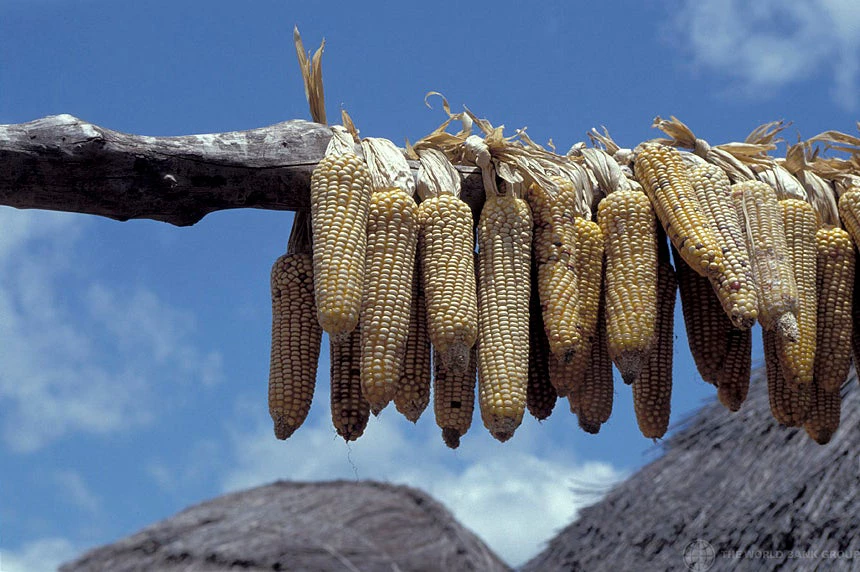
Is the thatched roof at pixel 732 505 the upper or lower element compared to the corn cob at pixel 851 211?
lower

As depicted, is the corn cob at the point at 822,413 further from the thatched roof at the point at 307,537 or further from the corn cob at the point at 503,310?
the thatched roof at the point at 307,537

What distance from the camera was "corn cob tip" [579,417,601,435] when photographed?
3.81m

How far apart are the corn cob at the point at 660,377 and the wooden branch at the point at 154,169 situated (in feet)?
4.62

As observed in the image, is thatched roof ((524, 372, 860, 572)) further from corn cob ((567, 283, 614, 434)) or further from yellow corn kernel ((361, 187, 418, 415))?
yellow corn kernel ((361, 187, 418, 415))

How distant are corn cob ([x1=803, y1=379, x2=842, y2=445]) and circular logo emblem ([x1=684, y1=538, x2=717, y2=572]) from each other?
11.9 ft

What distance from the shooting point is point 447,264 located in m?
3.28

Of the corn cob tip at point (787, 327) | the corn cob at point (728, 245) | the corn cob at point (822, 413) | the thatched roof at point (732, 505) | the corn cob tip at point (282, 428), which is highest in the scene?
the corn cob at point (728, 245)

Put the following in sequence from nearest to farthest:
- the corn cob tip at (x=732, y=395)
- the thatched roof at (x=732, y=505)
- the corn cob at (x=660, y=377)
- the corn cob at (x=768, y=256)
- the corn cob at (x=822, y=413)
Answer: the corn cob at (x=768, y=256) < the corn cob at (x=660, y=377) < the corn cob tip at (x=732, y=395) < the corn cob at (x=822, y=413) < the thatched roof at (x=732, y=505)

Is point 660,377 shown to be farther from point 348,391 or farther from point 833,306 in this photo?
point 348,391

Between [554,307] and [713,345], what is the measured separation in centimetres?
85

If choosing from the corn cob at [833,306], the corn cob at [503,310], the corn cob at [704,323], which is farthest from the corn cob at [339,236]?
the corn cob at [833,306]

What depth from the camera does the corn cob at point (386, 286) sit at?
310cm

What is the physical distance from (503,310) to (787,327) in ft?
3.39

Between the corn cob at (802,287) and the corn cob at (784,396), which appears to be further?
the corn cob at (784,396)
